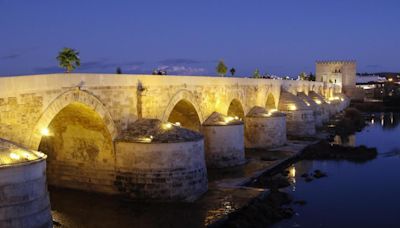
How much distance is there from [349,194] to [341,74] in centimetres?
5246

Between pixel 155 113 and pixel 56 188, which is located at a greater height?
pixel 155 113

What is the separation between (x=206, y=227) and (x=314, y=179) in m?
7.68

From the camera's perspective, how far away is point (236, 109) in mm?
22969

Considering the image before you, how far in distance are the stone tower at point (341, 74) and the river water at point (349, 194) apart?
43.1 m

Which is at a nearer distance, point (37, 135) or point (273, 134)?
point (37, 135)

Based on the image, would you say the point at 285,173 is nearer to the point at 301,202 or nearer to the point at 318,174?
the point at 318,174

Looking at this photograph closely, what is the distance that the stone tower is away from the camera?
64.4 meters

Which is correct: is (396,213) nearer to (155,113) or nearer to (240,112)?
(155,113)

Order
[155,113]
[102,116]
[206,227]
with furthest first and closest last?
[155,113] < [102,116] < [206,227]

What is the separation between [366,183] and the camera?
1628 cm

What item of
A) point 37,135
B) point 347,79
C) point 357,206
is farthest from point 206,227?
point 347,79

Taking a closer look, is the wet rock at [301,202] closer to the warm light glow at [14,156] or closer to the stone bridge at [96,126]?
the stone bridge at [96,126]

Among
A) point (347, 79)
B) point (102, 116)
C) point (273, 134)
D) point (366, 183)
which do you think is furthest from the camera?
point (347, 79)

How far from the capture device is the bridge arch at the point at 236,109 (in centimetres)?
2269
